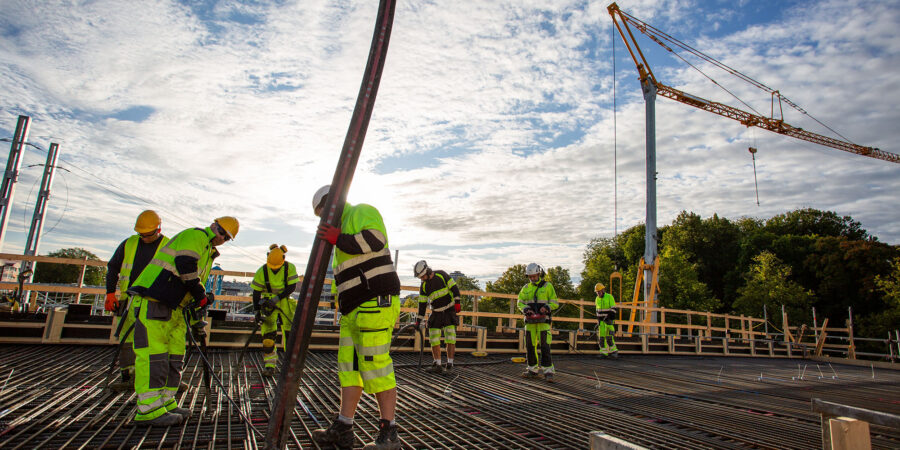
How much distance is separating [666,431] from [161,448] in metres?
3.86

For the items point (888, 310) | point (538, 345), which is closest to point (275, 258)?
point (538, 345)

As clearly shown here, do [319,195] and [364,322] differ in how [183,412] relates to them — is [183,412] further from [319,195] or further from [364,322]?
[319,195]

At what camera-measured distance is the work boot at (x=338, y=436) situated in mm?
3119

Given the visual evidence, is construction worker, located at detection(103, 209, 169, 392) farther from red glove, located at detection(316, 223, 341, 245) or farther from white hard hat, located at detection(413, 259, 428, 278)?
white hard hat, located at detection(413, 259, 428, 278)

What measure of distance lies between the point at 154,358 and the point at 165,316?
328mm

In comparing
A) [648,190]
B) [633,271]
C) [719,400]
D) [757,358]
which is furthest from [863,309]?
[719,400]

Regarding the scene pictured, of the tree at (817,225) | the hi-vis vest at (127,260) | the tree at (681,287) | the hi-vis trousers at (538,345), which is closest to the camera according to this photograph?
the hi-vis vest at (127,260)

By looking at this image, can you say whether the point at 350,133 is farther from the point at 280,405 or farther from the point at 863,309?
the point at 863,309

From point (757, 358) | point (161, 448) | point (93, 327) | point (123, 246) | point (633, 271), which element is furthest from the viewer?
point (633, 271)

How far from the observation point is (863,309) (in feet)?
114

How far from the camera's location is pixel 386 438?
3057 millimetres

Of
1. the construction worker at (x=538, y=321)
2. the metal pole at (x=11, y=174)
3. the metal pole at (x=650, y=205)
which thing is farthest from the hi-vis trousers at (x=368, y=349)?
the metal pole at (x=650, y=205)

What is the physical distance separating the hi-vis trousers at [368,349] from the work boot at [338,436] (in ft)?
0.89

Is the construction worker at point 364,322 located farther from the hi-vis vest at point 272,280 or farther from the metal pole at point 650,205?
the metal pole at point 650,205
